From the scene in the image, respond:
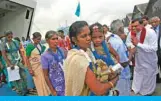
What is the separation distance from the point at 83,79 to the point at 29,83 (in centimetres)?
505

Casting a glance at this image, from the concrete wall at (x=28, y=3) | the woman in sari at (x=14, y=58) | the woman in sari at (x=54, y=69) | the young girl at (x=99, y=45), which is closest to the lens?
the young girl at (x=99, y=45)

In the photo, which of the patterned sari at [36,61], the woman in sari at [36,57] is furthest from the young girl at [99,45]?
the woman in sari at [36,57]

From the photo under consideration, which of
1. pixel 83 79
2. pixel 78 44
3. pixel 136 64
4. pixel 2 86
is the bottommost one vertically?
pixel 2 86

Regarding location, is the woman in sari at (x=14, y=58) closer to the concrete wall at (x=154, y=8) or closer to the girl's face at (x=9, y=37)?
the girl's face at (x=9, y=37)

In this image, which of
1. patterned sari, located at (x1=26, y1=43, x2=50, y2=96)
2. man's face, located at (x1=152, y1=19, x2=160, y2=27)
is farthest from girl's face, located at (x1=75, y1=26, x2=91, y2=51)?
man's face, located at (x1=152, y1=19, x2=160, y2=27)

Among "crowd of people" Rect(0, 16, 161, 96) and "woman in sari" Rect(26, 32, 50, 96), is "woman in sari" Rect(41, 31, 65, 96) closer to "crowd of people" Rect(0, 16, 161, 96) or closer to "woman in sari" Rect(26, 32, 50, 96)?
"crowd of people" Rect(0, 16, 161, 96)

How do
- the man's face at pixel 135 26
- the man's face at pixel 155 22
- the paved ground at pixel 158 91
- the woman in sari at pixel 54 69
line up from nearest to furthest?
the woman in sari at pixel 54 69, the man's face at pixel 135 26, the paved ground at pixel 158 91, the man's face at pixel 155 22

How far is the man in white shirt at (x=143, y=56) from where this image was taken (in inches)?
237

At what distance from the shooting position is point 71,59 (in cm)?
281

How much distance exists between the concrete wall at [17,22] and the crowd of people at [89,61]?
7065mm

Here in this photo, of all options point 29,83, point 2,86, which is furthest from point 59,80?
point 2,86

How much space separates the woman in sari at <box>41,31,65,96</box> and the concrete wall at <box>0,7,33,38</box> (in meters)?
12.0

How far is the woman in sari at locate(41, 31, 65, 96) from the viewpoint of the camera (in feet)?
14.6

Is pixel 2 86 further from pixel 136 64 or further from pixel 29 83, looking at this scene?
pixel 136 64
